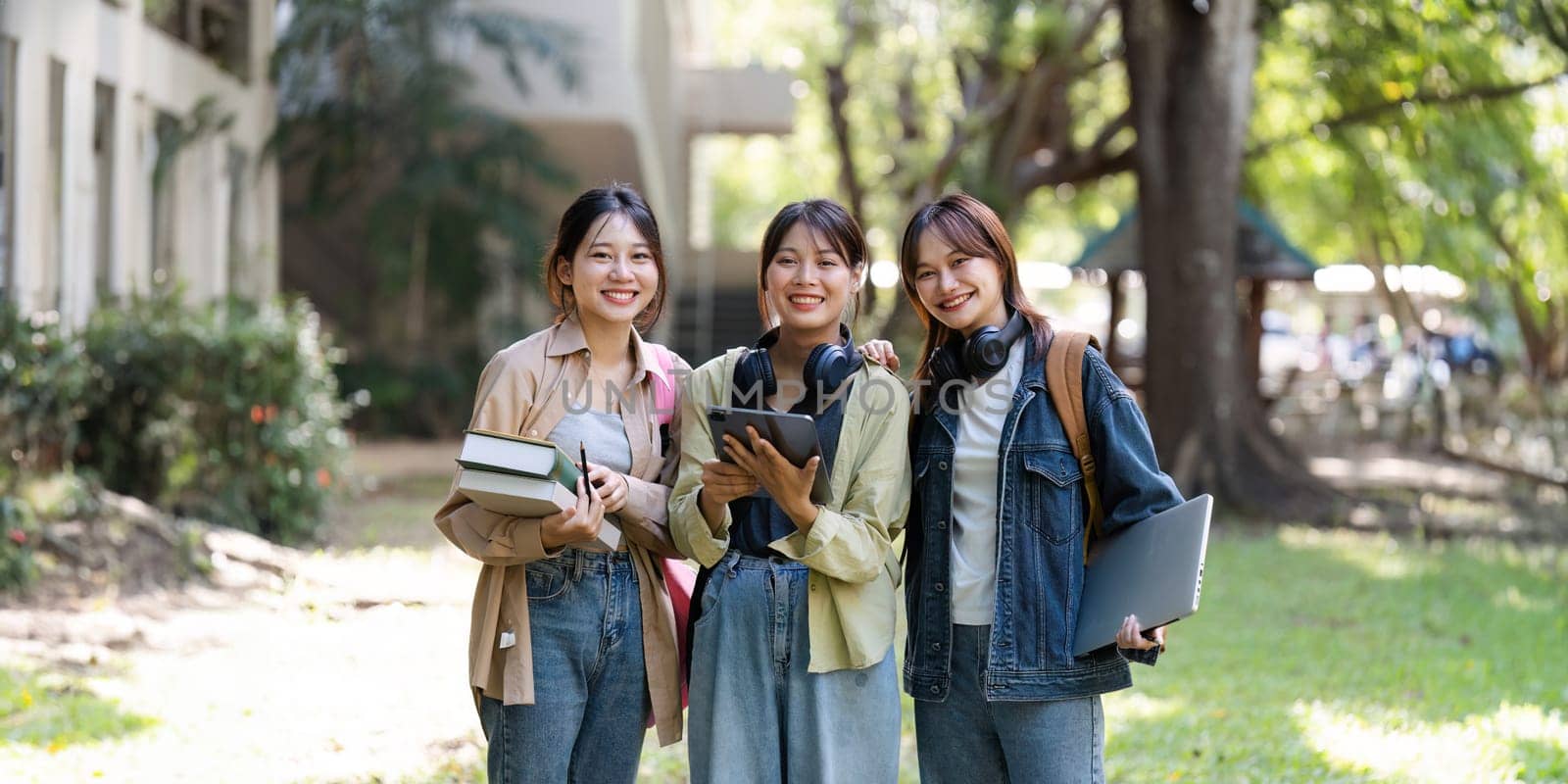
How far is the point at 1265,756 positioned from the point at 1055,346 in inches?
127

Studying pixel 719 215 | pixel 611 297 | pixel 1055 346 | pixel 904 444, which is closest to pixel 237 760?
pixel 611 297

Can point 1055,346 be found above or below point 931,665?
above

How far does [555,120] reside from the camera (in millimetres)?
15734

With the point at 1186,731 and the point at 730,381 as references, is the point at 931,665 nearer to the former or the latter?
the point at 730,381

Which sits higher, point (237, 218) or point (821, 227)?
point (237, 218)

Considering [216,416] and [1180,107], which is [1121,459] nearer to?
[216,416]

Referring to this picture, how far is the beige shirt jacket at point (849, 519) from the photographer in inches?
118

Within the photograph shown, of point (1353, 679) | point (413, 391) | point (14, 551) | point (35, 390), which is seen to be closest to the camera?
point (1353, 679)

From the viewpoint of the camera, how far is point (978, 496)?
3123 mm

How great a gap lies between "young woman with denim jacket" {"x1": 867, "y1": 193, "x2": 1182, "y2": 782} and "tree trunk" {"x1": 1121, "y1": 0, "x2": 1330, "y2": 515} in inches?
385

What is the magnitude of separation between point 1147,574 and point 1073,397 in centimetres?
42

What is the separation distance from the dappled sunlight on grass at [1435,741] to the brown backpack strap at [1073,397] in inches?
117

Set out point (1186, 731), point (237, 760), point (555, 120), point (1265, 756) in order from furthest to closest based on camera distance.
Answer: point (555, 120) → point (1186, 731) → point (1265, 756) → point (237, 760)

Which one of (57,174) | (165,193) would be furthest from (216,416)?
(165,193)
